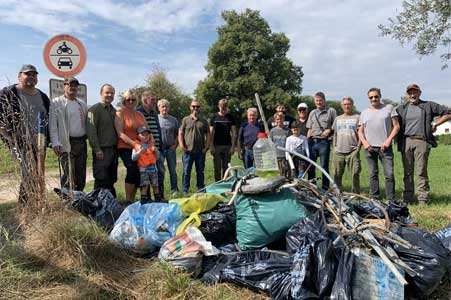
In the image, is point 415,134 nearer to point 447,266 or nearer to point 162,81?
point 447,266

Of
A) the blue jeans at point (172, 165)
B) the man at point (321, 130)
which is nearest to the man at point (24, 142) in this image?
the blue jeans at point (172, 165)

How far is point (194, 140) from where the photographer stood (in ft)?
23.3

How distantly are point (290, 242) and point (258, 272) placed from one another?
0.41 meters

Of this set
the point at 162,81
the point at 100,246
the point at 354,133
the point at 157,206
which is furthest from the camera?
the point at 162,81

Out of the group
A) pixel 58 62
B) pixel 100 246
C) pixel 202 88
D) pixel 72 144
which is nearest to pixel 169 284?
pixel 100 246

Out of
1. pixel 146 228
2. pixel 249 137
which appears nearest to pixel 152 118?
pixel 249 137

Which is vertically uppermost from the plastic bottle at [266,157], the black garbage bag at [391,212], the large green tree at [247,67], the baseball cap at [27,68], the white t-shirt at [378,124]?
the large green tree at [247,67]

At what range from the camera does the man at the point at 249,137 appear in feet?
23.3

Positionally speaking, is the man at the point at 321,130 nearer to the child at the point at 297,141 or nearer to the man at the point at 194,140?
the child at the point at 297,141

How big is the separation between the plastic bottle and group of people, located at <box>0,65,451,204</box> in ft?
0.91

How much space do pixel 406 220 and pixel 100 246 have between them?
10.2 feet

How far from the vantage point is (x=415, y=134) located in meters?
5.98

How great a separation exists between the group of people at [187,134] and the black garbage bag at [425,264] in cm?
151

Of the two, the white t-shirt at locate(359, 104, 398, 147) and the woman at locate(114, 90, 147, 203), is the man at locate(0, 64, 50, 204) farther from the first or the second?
the white t-shirt at locate(359, 104, 398, 147)
